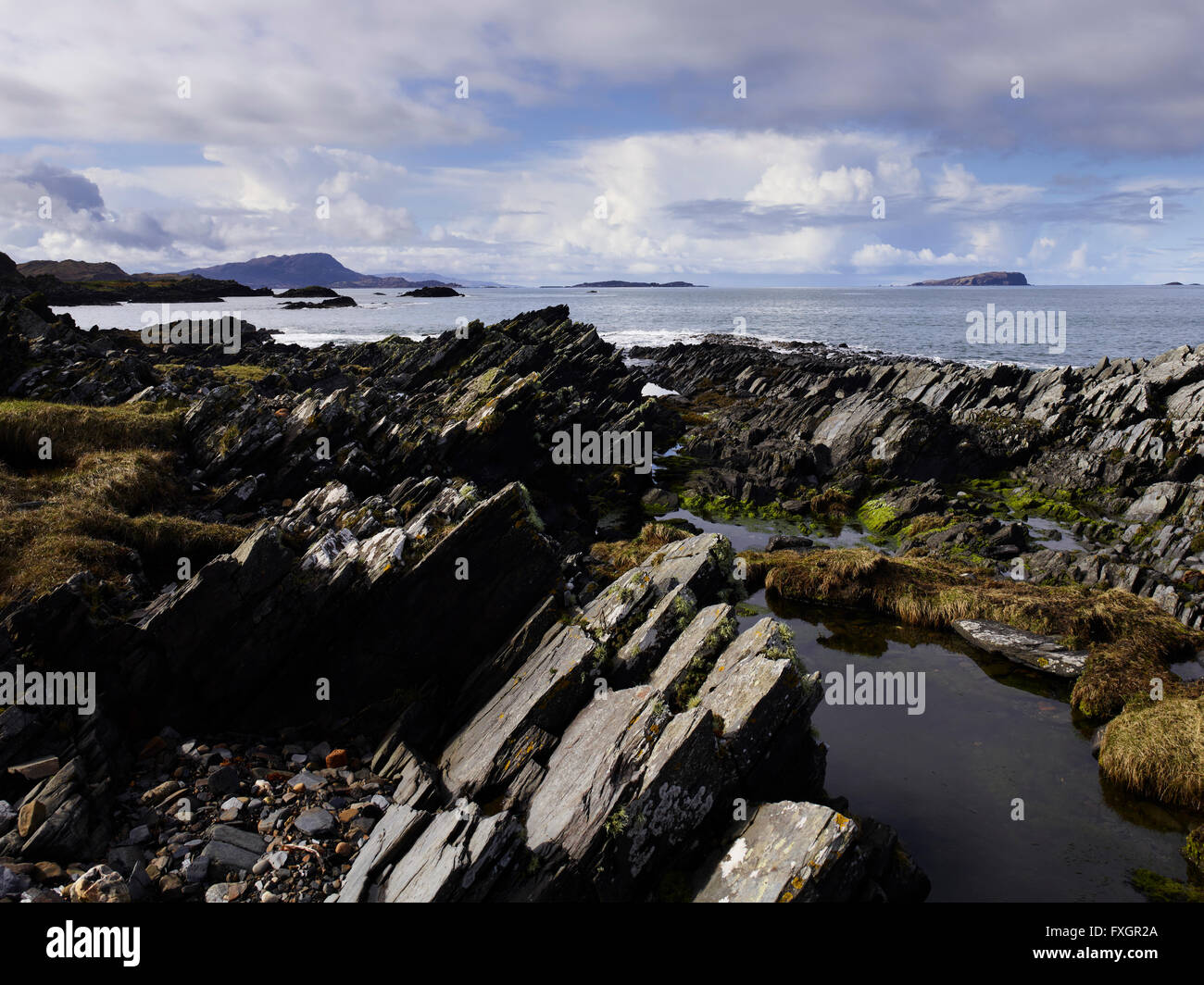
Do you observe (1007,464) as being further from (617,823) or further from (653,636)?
(617,823)

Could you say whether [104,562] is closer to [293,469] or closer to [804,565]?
[293,469]

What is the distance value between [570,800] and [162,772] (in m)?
9.15

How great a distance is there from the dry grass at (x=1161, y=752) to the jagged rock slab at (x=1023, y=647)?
4.03 metres

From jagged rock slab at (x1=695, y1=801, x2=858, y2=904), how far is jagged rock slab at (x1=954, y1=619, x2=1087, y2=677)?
54.0 feet

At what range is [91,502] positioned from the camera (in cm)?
2084

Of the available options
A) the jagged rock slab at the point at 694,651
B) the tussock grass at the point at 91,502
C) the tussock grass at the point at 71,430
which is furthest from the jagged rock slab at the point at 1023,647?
the tussock grass at the point at 71,430

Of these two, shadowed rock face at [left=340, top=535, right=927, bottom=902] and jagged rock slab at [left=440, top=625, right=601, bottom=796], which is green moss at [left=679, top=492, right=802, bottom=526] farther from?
jagged rock slab at [left=440, top=625, right=601, bottom=796]

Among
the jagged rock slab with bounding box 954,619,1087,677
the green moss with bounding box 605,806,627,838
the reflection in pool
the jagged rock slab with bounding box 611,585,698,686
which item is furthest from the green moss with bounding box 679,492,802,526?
the green moss with bounding box 605,806,627,838

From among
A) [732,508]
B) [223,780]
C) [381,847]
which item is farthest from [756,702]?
[732,508]

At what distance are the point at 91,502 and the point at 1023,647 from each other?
105 feet

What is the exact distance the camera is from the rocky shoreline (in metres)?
11.7

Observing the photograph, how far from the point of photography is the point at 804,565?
31094 millimetres
